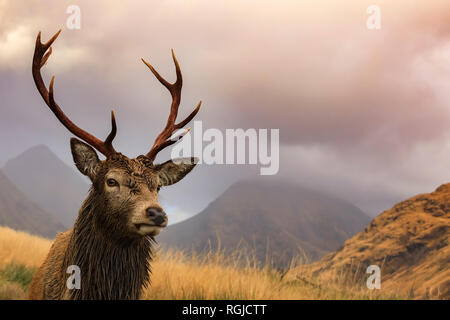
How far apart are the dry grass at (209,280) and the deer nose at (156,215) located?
2.82 meters

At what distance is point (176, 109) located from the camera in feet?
20.2

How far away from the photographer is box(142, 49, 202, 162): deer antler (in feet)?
17.4

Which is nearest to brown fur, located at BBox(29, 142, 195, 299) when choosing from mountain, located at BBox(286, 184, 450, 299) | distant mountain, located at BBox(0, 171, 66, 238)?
mountain, located at BBox(286, 184, 450, 299)

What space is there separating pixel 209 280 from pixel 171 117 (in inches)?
119

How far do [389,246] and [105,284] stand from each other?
862 inches

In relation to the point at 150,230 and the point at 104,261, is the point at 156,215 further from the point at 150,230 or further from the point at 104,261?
the point at 104,261

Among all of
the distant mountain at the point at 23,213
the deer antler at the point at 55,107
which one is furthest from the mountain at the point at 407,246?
the distant mountain at the point at 23,213

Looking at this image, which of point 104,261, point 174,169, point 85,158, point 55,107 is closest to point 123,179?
point 85,158

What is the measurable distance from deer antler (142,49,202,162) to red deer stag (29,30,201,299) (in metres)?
0.22

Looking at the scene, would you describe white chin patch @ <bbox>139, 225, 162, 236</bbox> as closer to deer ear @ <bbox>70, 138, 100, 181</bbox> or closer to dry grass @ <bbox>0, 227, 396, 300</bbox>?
deer ear @ <bbox>70, 138, 100, 181</bbox>

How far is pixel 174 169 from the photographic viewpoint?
17.0 ft

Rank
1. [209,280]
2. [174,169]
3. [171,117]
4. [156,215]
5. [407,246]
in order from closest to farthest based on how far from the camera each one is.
Result: 1. [156,215]
2. [174,169]
3. [171,117]
4. [209,280]
5. [407,246]
